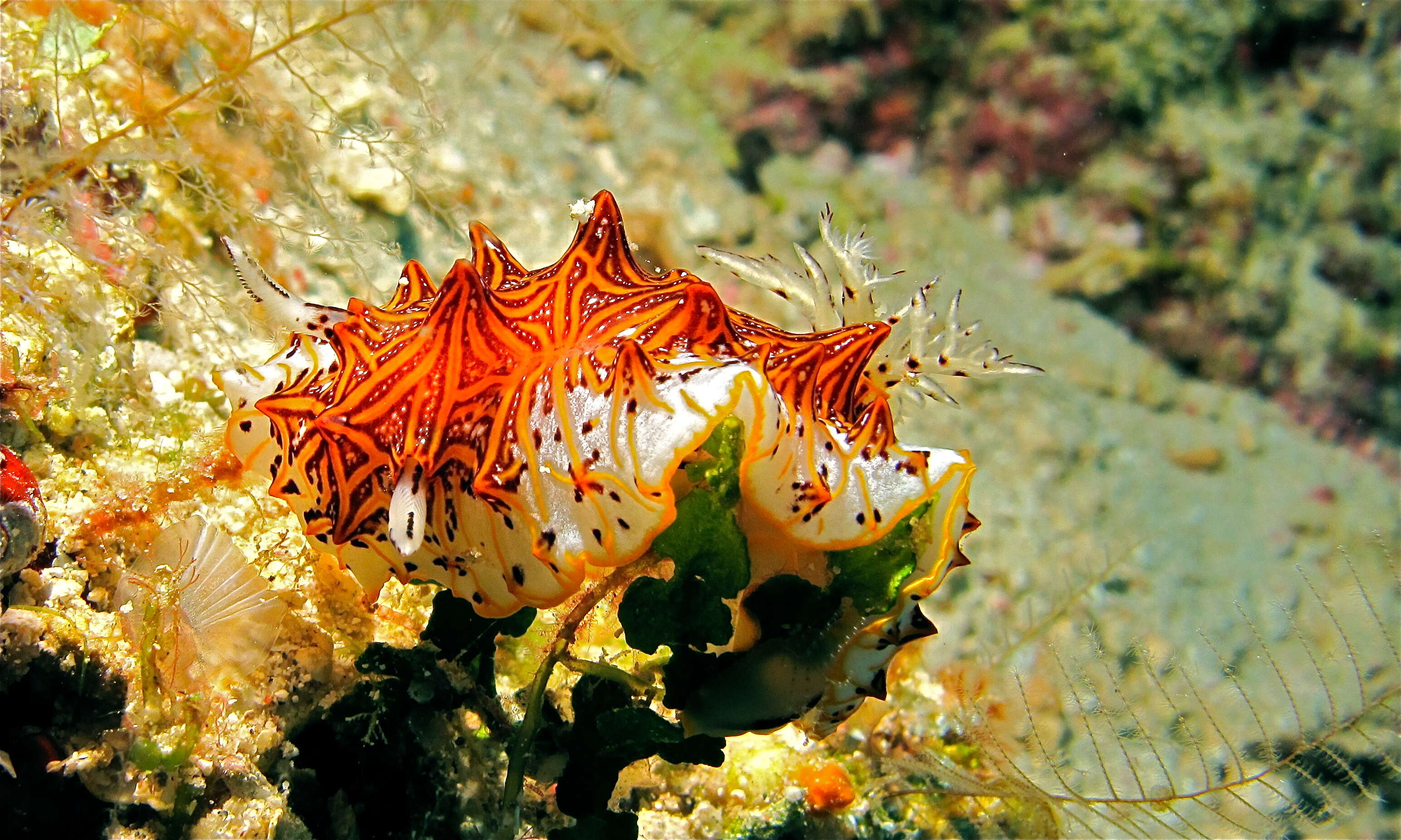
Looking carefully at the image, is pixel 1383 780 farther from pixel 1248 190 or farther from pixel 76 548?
pixel 76 548

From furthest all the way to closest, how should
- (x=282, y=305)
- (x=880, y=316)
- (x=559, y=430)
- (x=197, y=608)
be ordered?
(x=880, y=316) < (x=282, y=305) < (x=197, y=608) < (x=559, y=430)

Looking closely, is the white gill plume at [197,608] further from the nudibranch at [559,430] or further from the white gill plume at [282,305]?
the white gill plume at [282,305]

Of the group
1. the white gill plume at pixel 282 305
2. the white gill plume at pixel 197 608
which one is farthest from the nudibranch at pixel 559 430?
the white gill plume at pixel 197 608

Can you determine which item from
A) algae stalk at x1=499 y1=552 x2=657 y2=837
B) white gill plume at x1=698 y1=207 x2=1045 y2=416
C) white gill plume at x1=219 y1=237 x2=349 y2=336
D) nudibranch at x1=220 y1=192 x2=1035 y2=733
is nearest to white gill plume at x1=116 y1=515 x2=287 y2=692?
nudibranch at x1=220 y1=192 x2=1035 y2=733

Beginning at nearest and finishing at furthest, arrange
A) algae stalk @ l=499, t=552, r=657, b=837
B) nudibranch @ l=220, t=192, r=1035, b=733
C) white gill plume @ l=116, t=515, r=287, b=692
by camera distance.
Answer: nudibranch @ l=220, t=192, r=1035, b=733, white gill plume @ l=116, t=515, r=287, b=692, algae stalk @ l=499, t=552, r=657, b=837

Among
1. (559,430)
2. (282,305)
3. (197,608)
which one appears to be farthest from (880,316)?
(197,608)

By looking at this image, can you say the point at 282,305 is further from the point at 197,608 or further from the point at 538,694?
the point at 538,694

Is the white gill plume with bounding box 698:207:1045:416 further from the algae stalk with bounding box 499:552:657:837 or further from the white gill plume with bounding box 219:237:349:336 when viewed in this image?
the white gill plume with bounding box 219:237:349:336

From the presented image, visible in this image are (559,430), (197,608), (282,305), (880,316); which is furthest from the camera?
(880,316)
